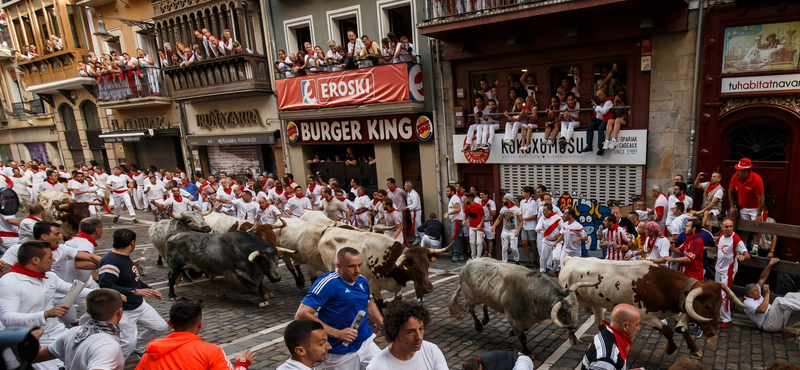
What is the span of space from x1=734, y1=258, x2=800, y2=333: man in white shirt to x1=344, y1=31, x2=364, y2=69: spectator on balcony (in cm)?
1150

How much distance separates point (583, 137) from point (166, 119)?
19050 millimetres

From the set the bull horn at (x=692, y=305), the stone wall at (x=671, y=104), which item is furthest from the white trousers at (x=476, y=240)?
the bull horn at (x=692, y=305)

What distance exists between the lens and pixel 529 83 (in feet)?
39.2

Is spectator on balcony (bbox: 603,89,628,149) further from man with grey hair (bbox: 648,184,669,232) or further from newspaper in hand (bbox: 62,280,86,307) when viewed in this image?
newspaper in hand (bbox: 62,280,86,307)

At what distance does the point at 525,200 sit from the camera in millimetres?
10750

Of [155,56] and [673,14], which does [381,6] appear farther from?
[155,56]

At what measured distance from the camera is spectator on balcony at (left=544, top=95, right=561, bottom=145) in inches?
445

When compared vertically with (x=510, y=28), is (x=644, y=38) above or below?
below

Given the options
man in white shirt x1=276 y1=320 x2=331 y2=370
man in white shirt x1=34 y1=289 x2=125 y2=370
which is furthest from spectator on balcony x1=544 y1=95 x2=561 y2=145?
man in white shirt x1=34 y1=289 x2=125 y2=370

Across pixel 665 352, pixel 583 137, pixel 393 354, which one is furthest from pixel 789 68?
pixel 393 354

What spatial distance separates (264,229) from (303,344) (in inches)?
243

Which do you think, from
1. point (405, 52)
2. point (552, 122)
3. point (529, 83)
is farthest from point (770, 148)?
point (405, 52)

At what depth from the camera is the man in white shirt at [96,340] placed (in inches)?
146

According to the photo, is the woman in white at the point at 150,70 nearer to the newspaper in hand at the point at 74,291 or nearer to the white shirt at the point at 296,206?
the white shirt at the point at 296,206
